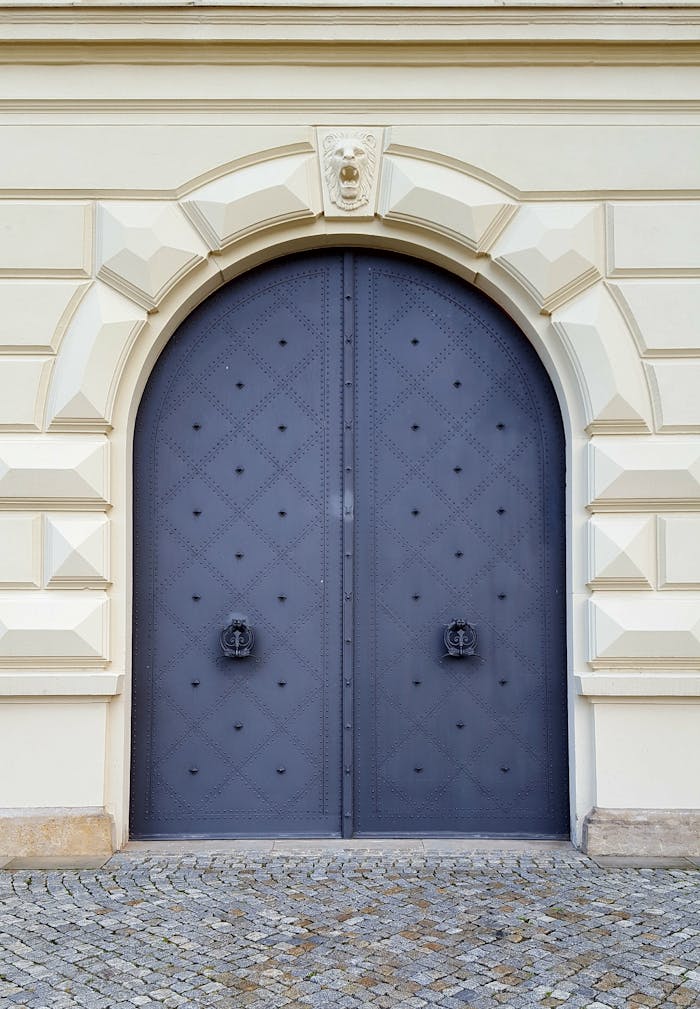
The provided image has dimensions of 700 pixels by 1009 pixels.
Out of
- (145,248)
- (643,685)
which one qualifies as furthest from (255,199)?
(643,685)

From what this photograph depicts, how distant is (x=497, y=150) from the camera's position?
17.4 feet

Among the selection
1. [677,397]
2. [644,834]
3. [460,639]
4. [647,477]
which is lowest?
[644,834]

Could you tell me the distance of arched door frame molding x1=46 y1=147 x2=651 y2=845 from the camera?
205 inches

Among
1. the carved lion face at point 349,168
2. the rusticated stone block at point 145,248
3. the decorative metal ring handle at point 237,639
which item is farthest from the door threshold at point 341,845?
the carved lion face at point 349,168

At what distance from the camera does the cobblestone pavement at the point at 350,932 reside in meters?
3.39

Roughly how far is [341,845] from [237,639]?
1.26 meters

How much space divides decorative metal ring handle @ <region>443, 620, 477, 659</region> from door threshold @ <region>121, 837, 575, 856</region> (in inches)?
40.6

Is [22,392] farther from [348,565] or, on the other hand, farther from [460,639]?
[460,639]

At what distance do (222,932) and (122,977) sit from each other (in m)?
0.52

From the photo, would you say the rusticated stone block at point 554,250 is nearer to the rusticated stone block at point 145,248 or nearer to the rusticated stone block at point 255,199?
the rusticated stone block at point 255,199

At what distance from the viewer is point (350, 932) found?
3.92 meters

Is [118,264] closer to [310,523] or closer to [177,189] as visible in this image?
[177,189]

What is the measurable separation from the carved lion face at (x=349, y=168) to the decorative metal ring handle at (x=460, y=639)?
2433mm
